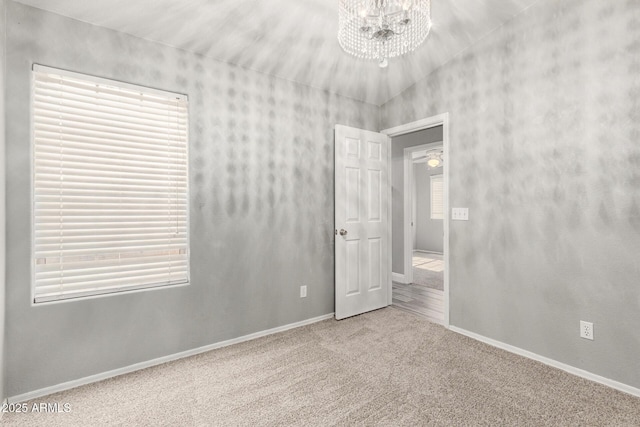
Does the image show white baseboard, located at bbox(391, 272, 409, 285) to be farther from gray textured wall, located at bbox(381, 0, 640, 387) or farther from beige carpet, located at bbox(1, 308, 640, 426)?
beige carpet, located at bbox(1, 308, 640, 426)

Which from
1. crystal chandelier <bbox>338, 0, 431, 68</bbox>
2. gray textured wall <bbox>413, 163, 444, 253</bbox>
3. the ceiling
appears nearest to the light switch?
the ceiling

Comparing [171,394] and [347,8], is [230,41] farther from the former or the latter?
[171,394]

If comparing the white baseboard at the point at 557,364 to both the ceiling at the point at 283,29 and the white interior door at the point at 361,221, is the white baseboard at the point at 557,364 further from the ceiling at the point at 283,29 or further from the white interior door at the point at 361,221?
the ceiling at the point at 283,29

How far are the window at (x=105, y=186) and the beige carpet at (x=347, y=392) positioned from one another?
0.71m

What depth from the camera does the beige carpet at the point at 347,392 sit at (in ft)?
5.80

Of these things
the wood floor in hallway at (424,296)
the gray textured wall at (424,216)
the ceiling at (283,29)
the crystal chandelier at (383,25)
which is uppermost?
the ceiling at (283,29)

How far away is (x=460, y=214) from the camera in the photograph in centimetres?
298

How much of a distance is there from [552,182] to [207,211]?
8.85 feet

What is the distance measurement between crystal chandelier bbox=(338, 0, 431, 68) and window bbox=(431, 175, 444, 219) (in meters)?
6.86

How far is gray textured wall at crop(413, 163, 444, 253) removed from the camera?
8.42 metres

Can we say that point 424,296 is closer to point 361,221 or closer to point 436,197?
point 361,221

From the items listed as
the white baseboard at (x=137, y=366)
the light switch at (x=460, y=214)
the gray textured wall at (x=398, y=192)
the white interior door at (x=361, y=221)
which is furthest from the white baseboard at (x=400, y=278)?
the white baseboard at (x=137, y=366)

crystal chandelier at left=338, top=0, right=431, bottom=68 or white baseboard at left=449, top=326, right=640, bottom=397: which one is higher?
crystal chandelier at left=338, top=0, right=431, bottom=68

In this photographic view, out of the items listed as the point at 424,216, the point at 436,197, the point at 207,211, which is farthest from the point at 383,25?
the point at 424,216
